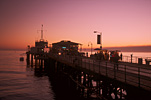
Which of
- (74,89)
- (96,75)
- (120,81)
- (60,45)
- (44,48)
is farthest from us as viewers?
(44,48)

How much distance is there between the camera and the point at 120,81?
935cm

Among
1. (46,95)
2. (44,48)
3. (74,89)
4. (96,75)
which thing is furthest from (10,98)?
(44,48)

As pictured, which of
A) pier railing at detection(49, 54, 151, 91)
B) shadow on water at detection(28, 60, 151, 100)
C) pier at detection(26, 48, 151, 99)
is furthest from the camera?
pier at detection(26, 48, 151, 99)

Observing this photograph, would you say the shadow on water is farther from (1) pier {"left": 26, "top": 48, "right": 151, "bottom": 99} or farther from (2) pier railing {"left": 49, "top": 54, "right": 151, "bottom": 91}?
(2) pier railing {"left": 49, "top": 54, "right": 151, "bottom": 91}

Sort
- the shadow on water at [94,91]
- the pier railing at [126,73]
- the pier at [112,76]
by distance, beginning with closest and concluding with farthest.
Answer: the shadow on water at [94,91]
the pier railing at [126,73]
the pier at [112,76]

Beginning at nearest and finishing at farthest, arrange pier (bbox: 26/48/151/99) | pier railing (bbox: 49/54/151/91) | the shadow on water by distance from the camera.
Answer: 1. the shadow on water
2. pier railing (bbox: 49/54/151/91)
3. pier (bbox: 26/48/151/99)

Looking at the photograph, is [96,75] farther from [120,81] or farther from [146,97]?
[146,97]

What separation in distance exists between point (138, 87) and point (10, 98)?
1696 centimetres

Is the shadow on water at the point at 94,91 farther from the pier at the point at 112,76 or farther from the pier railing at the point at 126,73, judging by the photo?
the pier railing at the point at 126,73

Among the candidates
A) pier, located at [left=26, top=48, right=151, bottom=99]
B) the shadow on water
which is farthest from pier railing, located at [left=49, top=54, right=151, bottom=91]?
the shadow on water

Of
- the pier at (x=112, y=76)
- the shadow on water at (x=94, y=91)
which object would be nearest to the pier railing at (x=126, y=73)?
the pier at (x=112, y=76)

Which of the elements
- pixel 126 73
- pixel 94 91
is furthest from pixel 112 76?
pixel 94 91

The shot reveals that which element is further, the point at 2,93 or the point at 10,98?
the point at 2,93

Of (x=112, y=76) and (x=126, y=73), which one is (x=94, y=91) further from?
(x=112, y=76)
